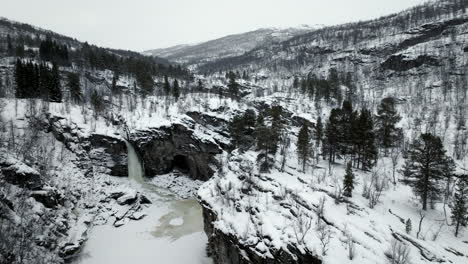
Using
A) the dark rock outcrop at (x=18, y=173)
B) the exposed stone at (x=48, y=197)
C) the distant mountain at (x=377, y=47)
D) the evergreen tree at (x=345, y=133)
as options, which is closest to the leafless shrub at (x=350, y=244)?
the evergreen tree at (x=345, y=133)

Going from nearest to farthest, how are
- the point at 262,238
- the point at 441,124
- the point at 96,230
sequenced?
the point at 262,238 < the point at 96,230 < the point at 441,124

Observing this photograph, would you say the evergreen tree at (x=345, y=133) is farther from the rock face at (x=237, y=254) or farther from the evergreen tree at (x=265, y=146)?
the rock face at (x=237, y=254)

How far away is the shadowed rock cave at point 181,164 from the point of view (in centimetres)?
4566

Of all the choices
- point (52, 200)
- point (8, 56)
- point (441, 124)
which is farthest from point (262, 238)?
point (8, 56)

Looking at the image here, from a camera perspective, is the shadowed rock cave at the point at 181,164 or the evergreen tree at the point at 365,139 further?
the shadowed rock cave at the point at 181,164

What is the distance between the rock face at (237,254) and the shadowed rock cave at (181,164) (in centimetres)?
2214

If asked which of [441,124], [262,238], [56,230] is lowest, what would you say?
[56,230]

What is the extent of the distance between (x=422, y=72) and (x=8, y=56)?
141459mm

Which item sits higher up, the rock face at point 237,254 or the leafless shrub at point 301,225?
the leafless shrub at point 301,225

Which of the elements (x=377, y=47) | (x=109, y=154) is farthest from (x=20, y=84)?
(x=377, y=47)

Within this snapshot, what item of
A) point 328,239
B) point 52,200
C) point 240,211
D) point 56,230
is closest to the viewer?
point 328,239

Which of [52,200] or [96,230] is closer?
[52,200]

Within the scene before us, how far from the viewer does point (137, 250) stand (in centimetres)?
2612

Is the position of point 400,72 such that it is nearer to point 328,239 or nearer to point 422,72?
point 422,72
